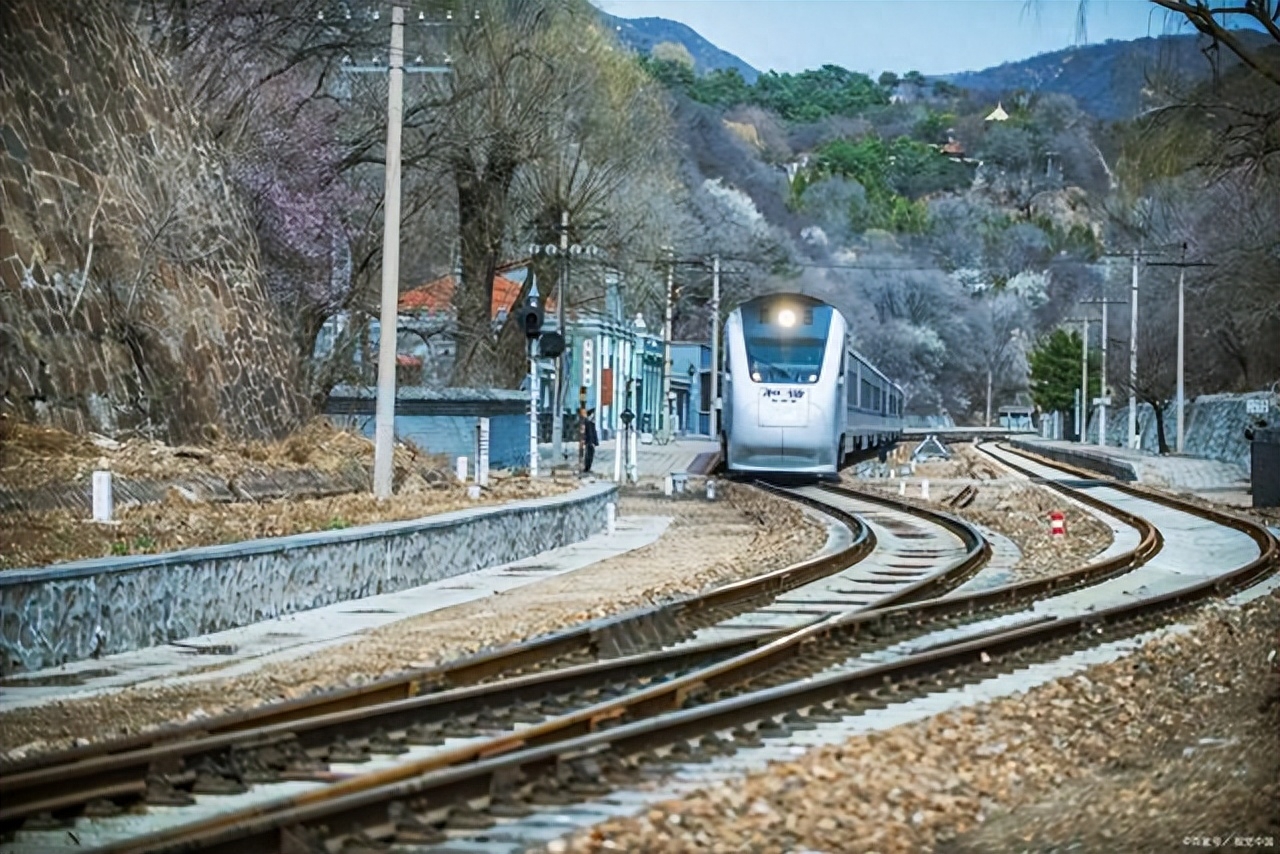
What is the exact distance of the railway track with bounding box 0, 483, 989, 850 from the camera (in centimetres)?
860

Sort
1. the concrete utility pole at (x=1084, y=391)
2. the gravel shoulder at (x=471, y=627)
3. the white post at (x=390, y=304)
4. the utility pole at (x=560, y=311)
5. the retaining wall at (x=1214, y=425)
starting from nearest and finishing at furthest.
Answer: the gravel shoulder at (x=471, y=627) < the white post at (x=390, y=304) < the utility pole at (x=560, y=311) < the retaining wall at (x=1214, y=425) < the concrete utility pole at (x=1084, y=391)

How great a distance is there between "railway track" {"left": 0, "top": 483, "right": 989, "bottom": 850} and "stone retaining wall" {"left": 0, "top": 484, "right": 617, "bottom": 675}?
2.81 m

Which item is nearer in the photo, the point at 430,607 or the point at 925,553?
the point at 430,607

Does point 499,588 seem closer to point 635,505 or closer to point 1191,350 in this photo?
point 635,505

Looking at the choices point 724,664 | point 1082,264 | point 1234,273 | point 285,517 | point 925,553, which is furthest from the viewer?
point 1082,264

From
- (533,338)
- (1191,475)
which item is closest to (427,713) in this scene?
(533,338)

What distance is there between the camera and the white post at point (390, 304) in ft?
82.8

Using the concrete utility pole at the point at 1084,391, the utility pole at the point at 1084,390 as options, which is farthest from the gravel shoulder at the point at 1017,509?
the concrete utility pole at the point at 1084,391

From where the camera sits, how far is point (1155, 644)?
15398 mm

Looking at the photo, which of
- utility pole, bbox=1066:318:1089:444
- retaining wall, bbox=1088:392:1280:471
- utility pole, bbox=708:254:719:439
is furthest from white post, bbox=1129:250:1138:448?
utility pole, bbox=708:254:719:439

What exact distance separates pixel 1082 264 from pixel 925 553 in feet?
447

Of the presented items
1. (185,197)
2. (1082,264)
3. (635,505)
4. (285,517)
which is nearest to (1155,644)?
(285,517)

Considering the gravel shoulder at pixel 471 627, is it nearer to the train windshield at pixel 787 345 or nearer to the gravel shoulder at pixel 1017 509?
the gravel shoulder at pixel 1017 509

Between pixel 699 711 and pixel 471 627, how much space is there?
6.09 metres
